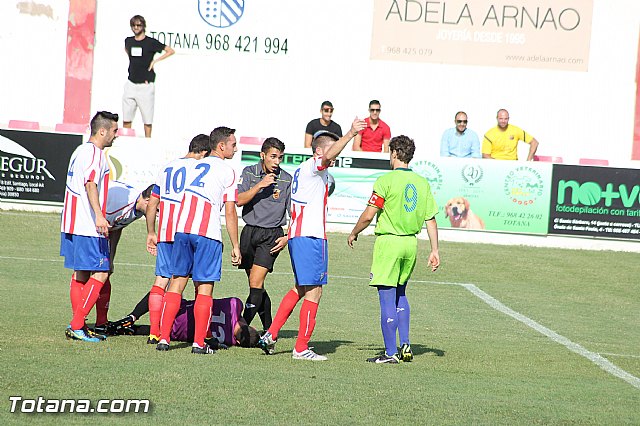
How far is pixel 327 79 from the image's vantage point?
1029 inches

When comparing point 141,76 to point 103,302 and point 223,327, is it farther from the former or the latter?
point 223,327

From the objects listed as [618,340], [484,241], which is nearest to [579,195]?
[484,241]

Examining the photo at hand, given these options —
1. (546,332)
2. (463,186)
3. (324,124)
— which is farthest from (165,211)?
(463,186)

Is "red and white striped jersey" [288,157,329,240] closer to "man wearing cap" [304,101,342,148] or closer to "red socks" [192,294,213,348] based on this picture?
"red socks" [192,294,213,348]

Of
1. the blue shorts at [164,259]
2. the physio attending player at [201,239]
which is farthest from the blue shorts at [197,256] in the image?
the blue shorts at [164,259]

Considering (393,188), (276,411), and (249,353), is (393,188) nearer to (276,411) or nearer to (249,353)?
(249,353)

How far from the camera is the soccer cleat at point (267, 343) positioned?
390 inches

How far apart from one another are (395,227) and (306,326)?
117cm

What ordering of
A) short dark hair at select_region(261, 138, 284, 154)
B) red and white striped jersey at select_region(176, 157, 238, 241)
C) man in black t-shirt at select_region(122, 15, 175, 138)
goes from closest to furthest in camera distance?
red and white striped jersey at select_region(176, 157, 238, 241), short dark hair at select_region(261, 138, 284, 154), man in black t-shirt at select_region(122, 15, 175, 138)

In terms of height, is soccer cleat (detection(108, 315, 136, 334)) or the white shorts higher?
the white shorts

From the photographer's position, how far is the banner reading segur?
25.6 metres

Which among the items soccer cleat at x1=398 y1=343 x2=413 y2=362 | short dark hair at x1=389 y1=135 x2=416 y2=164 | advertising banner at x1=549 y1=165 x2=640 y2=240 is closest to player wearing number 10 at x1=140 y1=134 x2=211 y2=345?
short dark hair at x1=389 y1=135 x2=416 y2=164

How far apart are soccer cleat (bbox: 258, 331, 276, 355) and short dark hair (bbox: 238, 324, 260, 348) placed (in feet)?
0.69

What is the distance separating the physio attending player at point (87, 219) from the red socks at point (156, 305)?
0.48 m
